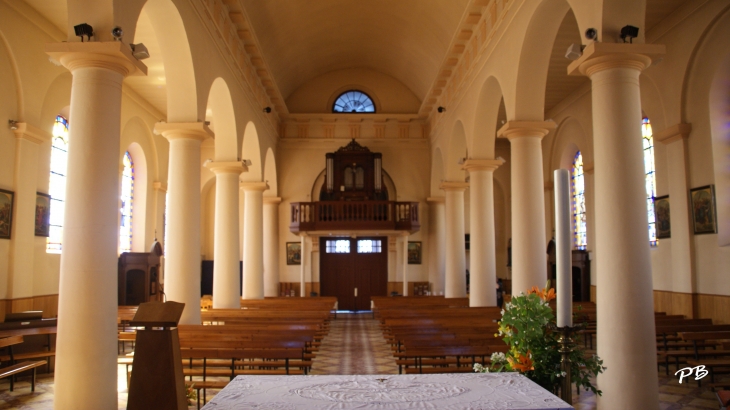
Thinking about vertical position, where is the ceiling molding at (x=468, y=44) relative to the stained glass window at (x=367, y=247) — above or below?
above

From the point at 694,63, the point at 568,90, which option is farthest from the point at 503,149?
the point at 694,63

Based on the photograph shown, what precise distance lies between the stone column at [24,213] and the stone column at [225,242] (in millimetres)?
3467

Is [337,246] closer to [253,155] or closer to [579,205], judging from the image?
[253,155]

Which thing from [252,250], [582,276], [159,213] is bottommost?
[582,276]

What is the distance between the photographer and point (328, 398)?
277 centimetres

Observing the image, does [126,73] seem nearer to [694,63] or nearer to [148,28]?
[148,28]

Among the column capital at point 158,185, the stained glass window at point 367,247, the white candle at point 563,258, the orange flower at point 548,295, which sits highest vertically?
the column capital at point 158,185

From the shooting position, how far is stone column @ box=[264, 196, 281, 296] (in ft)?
68.0

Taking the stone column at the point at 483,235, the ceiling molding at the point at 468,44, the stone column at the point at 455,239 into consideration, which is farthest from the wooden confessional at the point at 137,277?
the ceiling molding at the point at 468,44

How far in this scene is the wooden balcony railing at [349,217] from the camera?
1919 cm

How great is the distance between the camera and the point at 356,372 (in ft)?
29.5

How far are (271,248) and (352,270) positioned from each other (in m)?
3.23

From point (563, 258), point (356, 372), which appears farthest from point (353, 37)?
point (563, 258)

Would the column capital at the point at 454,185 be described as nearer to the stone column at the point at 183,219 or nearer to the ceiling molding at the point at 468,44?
the ceiling molding at the point at 468,44
